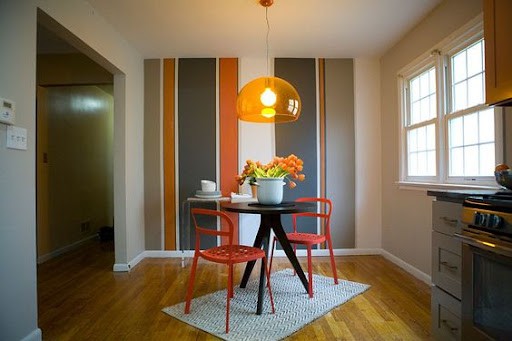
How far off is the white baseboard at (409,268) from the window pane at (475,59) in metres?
1.83

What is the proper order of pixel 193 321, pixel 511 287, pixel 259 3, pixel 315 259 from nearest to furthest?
pixel 511 287 → pixel 193 321 → pixel 259 3 → pixel 315 259

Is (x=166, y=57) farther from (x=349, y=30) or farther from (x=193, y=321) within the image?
(x=193, y=321)

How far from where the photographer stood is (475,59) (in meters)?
2.37

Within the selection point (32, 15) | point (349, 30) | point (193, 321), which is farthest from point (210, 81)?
point (193, 321)

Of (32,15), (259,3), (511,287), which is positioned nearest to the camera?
(511,287)

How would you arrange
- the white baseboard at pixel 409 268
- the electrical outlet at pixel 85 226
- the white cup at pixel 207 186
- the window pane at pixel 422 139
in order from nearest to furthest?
the white baseboard at pixel 409 268
the window pane at pixel 422 139
the white cup at pixel 207 186
the electrical outlet at pixel 85 226

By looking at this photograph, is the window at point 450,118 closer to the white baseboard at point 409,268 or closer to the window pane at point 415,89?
the window pane at point 415,89

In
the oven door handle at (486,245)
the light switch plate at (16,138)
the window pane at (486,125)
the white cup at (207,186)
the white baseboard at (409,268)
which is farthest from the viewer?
the white cup at (207,186)

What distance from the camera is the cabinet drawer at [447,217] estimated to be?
163cm

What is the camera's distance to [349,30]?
125 inches

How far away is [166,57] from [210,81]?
2.08 feet

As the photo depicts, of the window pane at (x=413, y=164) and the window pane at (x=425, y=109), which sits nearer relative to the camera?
the window pane at (x=425, y=109)

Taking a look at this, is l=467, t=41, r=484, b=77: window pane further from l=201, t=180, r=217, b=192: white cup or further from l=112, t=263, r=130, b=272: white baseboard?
l=112, t=263, r=130, b=272: white baseboard

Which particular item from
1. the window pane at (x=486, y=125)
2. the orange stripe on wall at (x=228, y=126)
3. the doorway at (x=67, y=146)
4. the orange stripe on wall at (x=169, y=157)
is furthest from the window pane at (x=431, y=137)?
the doorway at (x=67, y=146)
